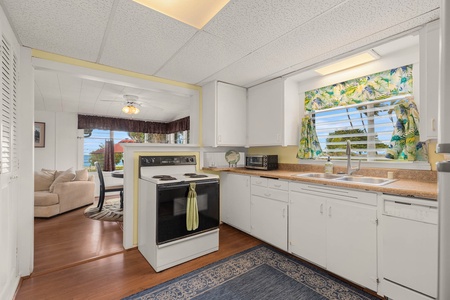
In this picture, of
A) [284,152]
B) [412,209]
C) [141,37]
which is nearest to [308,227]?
[412,209]

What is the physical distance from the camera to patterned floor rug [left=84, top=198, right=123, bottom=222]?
12.3ft

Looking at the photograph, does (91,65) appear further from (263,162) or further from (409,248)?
(409,248)

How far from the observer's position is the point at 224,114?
3119mm

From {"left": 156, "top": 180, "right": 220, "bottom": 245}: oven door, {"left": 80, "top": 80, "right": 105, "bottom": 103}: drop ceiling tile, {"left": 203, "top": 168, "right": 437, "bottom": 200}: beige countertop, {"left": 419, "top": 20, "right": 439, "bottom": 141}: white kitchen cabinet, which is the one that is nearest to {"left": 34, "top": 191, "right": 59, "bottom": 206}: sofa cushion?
{"left": 80, "top": 80, "right": 105, "bottom": 103}: drop ceiling tile

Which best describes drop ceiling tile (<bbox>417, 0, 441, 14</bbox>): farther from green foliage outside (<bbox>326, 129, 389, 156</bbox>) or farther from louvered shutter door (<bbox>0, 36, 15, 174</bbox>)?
louvered shutter door (<bbox>0, 36, 15, 174</bbox>)

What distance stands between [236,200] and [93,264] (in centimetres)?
182

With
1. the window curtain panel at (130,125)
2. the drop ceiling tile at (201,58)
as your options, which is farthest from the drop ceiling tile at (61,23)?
the window curtain panel at (130,125)

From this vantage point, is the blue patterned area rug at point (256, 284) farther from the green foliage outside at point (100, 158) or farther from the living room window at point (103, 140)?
the green foliage outside at point (100, 158)

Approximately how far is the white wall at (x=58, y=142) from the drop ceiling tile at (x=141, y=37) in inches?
159

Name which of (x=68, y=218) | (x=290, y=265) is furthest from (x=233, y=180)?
(x=68, y=218)

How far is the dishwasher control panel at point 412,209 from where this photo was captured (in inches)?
56.1

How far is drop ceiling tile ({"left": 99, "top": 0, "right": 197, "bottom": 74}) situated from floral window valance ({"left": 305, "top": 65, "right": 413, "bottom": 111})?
6.22ft

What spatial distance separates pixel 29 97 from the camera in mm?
A: 2045

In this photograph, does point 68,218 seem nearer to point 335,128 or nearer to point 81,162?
point 81,162
